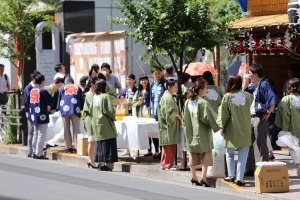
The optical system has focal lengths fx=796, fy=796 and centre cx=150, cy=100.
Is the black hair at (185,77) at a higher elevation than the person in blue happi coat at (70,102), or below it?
higher

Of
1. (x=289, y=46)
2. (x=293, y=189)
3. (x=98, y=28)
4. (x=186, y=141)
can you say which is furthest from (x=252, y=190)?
(x=98, y=28)

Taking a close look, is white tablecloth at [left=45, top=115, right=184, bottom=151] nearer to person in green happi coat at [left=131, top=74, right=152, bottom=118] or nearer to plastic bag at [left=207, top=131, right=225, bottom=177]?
person in green happi coat at [left=131, top=74, right=152, bottom=118]

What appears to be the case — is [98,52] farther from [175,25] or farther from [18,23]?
[175,25]

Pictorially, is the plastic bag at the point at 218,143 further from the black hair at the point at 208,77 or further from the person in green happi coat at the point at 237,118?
the black hair at the point at 208,77

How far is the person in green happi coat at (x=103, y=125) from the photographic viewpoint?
52.1 feet

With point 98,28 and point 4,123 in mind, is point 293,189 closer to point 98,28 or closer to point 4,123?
point 4,123

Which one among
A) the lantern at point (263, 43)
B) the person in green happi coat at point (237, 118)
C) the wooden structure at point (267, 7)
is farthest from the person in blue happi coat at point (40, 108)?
the person in green happi coat at point (237, 118)

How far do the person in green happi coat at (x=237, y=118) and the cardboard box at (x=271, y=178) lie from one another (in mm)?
695

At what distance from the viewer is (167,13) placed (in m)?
15.2

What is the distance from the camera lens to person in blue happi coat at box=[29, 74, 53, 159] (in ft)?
59.9

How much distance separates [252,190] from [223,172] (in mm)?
1287

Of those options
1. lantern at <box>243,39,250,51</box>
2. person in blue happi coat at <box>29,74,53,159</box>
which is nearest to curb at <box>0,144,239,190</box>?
person in blue happi coat at <box>29,74,53,159</box>

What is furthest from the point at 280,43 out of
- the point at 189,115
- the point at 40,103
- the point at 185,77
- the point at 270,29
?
the point at 40,103

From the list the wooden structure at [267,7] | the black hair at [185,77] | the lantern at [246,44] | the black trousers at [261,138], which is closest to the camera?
the black trousers at [261,138]
